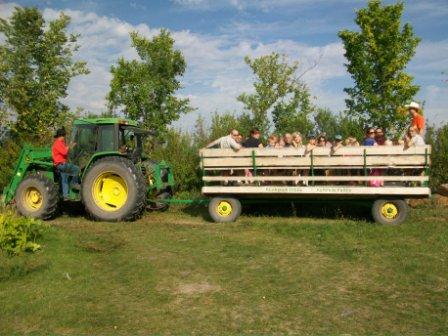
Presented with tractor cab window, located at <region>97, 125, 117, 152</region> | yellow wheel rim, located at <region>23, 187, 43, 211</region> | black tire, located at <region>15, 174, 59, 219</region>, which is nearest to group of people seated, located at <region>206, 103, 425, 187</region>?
tractor cab window, located at <region>97, 125, 117, 152</region>

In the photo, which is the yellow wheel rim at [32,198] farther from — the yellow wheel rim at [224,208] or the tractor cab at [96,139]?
the yellow wheel rim at [224,208]

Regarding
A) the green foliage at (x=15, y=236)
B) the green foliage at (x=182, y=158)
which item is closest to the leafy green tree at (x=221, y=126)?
the green foliage at (x=182, y=158)

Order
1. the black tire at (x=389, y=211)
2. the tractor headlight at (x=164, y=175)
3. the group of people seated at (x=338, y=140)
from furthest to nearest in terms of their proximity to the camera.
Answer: the tractor headlight at (x=164, y=175), the group of people seated at (x=338, y=140), the black tire at (x=389, y=211)

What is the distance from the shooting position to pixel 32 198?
1053cm

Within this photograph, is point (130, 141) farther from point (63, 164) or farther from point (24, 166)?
point (24, 166)

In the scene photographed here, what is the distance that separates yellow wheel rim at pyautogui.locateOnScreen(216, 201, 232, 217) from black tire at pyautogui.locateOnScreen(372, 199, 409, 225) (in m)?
2.73

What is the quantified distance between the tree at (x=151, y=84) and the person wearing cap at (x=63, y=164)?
7.82 meters

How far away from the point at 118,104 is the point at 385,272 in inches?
558

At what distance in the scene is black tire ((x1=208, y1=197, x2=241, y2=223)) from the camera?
9688 mm

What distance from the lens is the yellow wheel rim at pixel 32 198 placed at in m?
10.4

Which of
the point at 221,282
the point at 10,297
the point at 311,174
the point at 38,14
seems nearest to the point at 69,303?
the point at 10,297

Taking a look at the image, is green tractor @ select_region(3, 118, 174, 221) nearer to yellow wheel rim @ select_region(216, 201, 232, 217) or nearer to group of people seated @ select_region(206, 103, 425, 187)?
yellow wheel rim @ select_region(216, 201, 232, 217)

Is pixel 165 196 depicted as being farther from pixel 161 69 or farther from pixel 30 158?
pixel 161 69

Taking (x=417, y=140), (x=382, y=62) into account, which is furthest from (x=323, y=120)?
(x=417, y=140)
